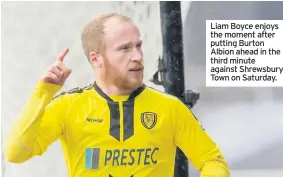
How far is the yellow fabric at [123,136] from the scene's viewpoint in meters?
0.95

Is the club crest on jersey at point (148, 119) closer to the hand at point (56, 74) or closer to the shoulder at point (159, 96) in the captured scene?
the shoulder at point (159, 96)

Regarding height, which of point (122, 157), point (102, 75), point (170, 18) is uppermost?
point (170, 18)

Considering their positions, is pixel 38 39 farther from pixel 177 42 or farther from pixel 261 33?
pixel 261 33

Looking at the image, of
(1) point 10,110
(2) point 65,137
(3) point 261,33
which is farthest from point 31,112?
(3) point 261,33

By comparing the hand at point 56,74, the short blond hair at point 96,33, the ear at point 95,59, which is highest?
the short blond hair at point 96,33

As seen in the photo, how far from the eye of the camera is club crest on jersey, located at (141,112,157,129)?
0.97m

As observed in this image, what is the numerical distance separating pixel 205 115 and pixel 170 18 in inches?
9.7

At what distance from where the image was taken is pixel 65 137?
97 centimetres
